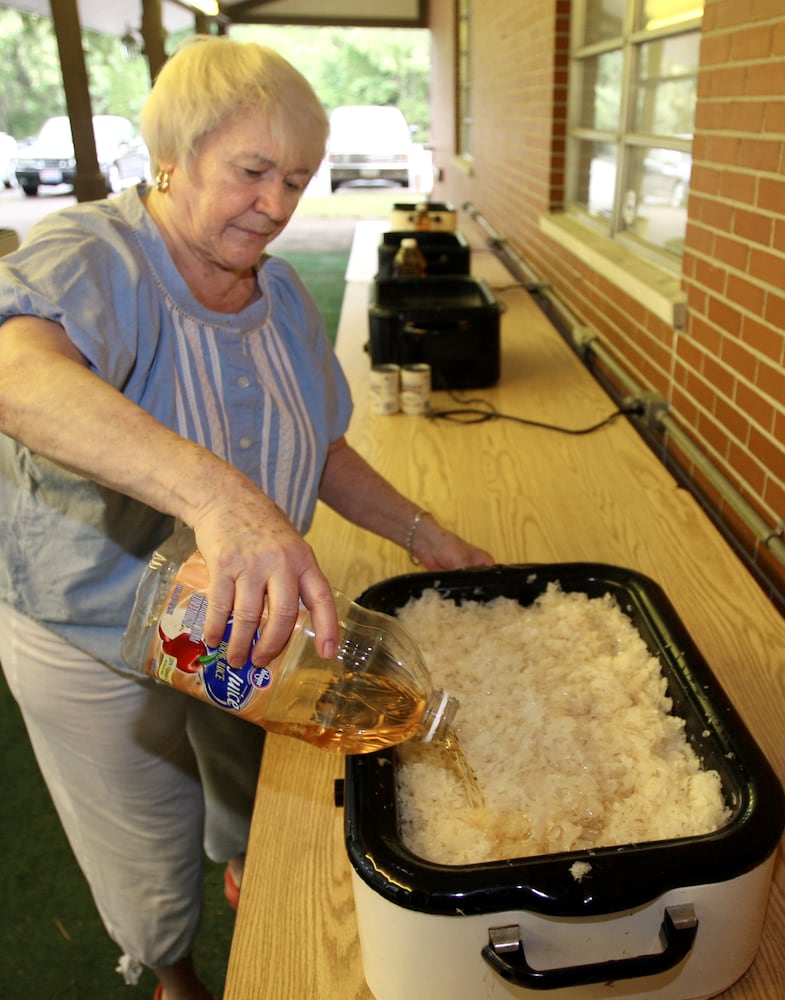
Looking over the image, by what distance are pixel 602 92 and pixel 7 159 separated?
34.8ft

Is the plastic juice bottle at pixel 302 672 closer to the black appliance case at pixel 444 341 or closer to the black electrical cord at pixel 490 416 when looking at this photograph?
the black electrical cord at pixel 490 416

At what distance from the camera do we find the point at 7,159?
1149cm

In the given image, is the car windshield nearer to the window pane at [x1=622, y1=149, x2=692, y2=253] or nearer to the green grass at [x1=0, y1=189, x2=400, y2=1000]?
the window pane at [x1=622, y1=149, x2=692, y2=253]

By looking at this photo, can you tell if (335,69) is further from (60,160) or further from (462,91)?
(462,91)

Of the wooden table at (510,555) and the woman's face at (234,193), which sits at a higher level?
the woman's face at (234,193)

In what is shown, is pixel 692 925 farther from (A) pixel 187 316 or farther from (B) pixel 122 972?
(B) pixel 122 972

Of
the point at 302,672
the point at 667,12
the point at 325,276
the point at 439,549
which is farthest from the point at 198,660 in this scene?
the point at 325,276

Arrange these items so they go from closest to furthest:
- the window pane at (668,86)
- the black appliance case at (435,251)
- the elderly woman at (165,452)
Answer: the elderly woman at (165,452)
the window pane at (668,86)
the black appliance case at (435,251)

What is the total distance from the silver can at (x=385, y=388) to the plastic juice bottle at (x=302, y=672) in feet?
4.16

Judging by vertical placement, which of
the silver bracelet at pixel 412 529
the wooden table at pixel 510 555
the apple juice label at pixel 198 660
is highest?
the apple juice label at pixel 198 660

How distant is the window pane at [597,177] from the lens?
3176 mm

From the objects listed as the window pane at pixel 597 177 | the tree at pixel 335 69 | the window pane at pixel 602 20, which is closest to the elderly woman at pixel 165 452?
the window pane at pixel 597 177

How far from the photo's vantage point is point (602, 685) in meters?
0.95

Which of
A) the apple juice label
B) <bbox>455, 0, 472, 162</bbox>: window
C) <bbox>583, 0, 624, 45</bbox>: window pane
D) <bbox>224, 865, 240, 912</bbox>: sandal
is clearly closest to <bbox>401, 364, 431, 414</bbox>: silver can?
<bbox>224, 865, 240, 912</bbox>: sandal
